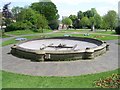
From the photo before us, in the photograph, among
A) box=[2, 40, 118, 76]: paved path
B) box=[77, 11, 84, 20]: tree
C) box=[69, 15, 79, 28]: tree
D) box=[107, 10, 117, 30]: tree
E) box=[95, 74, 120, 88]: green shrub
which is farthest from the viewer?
box=[77, 11, 84, 20]: tree

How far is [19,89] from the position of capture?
14508mm

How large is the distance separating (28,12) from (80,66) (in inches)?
2241

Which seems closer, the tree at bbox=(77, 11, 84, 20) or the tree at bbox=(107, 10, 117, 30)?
the tree at bbox=(107, 10, 117, 30)

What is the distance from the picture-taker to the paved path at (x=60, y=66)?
1811 centimetres

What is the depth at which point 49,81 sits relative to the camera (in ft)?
52.6

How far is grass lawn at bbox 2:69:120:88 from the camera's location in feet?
49.5

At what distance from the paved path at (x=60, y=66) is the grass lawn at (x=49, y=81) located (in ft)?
3.23

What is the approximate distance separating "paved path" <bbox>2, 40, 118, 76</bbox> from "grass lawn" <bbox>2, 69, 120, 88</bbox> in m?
0.99

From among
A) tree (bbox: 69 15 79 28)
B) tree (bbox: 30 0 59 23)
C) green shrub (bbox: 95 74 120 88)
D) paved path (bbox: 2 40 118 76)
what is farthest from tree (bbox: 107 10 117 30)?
green shrub (bbox: 95 74 120 88)

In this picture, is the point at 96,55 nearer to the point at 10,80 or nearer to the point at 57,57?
the point at 57,57

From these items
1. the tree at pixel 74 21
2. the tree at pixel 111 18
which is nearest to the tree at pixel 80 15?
the tree at pixel 74 21

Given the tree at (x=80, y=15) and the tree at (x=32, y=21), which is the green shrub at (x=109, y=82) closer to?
the tree at (x=32, y=21)

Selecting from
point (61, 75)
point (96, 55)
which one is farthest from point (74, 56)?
point (61, 75)

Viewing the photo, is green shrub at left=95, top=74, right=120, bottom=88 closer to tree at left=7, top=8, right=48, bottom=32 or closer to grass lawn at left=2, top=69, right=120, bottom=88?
grass lawn at left=2, top=69, right=120, bottom=88
